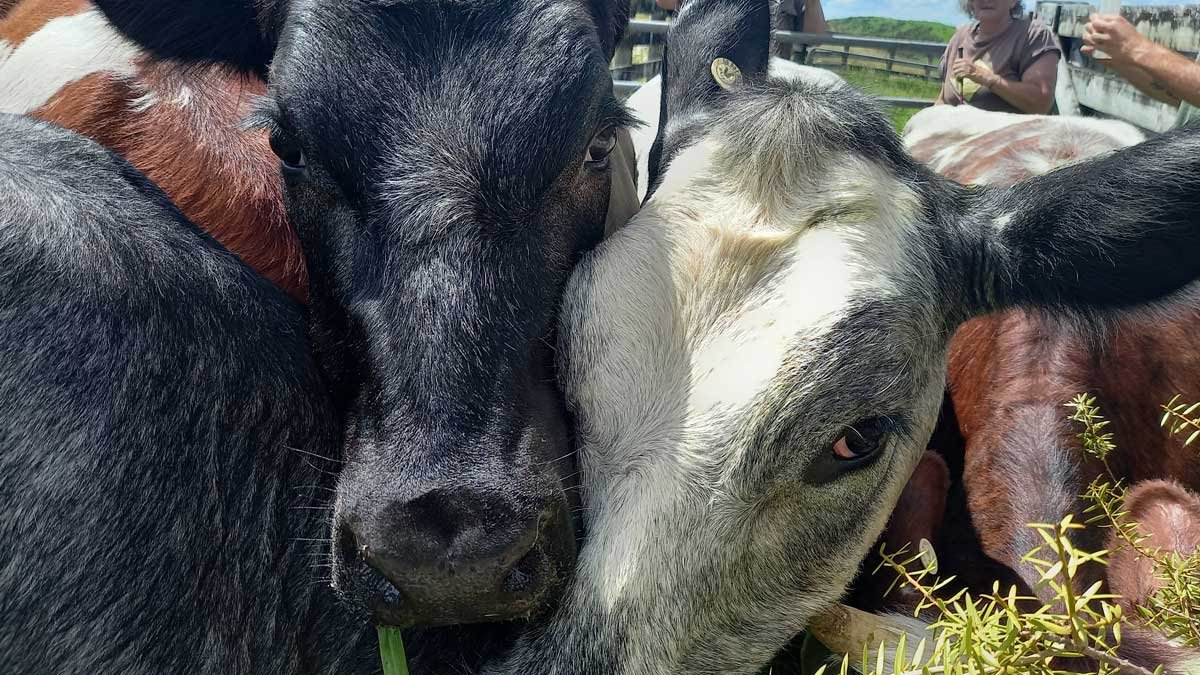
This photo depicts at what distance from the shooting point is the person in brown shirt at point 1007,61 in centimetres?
700

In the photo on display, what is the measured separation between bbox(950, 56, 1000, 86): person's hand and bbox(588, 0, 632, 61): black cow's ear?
5.17 m

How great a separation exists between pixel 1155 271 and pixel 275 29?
2.14m

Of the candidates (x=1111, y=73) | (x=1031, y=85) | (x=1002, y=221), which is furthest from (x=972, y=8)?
(x=1002, y=221)

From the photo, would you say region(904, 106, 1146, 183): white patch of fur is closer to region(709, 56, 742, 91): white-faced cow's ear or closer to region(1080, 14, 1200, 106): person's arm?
region(1080, 14, 1200, 106): person's arm

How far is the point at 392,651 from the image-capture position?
177 cm

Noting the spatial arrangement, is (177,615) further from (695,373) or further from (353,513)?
(695,373)

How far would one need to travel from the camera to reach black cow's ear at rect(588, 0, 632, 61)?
2.47 metres

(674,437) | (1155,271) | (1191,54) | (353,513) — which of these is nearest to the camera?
(353,513)

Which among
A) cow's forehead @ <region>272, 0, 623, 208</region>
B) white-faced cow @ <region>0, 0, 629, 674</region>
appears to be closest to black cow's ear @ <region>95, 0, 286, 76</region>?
white-faced cow @ <region>0, 0, 629, 674</region>

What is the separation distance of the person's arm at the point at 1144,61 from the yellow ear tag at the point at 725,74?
3.23 metres

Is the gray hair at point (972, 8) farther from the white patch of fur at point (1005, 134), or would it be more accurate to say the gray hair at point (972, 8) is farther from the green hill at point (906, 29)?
the green hill at point (906, 29)

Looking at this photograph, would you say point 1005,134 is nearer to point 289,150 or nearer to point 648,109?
point 648,109

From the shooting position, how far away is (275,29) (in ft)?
8.16

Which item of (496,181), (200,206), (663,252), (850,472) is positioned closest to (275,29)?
(200,206)
